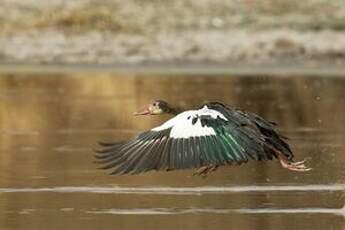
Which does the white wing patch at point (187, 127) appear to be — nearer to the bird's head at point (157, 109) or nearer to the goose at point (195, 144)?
the goose at point (195, 144)

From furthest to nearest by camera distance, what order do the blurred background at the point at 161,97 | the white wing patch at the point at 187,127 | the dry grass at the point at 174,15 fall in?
1. the dry grass at the point at 174,15
2. the blurred background at the point at 161,97
3. the white wing patch at the point at 187,127

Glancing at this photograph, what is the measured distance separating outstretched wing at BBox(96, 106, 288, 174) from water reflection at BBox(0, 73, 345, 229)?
33.5 inches

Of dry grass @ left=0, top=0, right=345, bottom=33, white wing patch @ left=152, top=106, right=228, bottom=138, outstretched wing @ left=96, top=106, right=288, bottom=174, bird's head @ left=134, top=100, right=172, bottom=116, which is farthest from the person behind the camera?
dry grass @ left=0, top=0, right=345, bottom=33

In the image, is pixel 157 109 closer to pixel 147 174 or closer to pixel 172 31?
pixel 147 174

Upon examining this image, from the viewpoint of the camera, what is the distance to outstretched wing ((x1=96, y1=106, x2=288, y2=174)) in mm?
9180

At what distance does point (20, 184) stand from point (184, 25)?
1501 cm

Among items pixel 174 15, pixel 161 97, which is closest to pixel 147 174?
pixel 161 97

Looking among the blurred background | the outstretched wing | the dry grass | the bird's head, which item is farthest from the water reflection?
the dry grass

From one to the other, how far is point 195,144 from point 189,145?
0.22 feet

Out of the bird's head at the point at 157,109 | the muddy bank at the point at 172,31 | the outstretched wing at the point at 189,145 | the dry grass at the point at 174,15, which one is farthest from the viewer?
the dry grass at the point at 174,15

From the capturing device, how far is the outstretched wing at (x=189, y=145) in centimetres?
918

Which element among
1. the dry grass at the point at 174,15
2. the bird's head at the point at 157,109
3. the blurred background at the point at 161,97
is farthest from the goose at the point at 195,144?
the dry grass at the point at 174,15

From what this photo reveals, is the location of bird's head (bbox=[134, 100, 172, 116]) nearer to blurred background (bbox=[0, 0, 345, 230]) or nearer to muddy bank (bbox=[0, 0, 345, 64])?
blurred background (bbox=[0, 0, 345, 230])

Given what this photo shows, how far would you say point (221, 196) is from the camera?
38.5 ft
